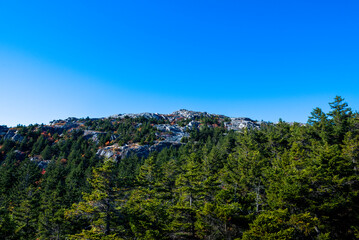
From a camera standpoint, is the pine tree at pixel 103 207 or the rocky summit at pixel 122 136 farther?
the rocky summit at pixel 122 136

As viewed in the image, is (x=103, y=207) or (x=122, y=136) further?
(x=122, y=136)

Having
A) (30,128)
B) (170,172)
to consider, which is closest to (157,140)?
(170,172)

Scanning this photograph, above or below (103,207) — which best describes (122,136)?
above

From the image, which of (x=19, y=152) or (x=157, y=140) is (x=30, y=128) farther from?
(x=157, y=140)

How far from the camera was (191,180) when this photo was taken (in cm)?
2089

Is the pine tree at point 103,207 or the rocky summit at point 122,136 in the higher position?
the rocky summit at point 122,136


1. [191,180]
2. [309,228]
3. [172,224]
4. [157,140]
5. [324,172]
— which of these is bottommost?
[172,224]

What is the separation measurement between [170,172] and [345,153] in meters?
24.2

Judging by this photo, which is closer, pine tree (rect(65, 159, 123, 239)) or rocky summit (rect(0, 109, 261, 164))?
pine tree (rect(65, 159, 123, 239))

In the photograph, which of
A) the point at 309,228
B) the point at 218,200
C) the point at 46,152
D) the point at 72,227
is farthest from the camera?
the point at 46,152

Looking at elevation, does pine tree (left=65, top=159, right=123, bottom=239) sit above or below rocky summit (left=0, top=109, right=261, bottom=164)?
below

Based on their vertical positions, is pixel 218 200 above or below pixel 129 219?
above

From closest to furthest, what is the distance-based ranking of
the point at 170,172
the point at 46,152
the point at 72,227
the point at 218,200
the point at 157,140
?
the point at 218,200 → the point at 72,227 → the point at 170,172 → the point at 46,152 → the point at 157,140

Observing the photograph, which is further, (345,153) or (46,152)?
(46,152)
